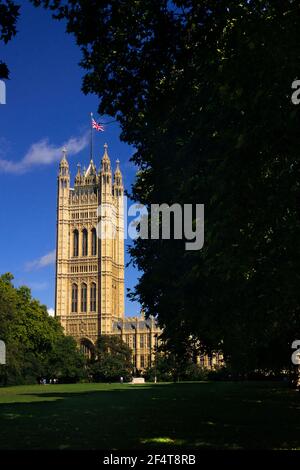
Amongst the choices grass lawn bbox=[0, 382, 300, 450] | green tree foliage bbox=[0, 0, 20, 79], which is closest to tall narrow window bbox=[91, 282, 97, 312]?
grass lawn bbox=[0, 382, 300, 450]

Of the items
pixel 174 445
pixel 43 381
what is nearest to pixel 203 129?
pixel 174 445

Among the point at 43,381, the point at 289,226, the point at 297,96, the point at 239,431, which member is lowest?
the point at 43,381

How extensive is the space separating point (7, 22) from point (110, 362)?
10844cm

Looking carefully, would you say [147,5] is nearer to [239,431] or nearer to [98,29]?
[98,29]

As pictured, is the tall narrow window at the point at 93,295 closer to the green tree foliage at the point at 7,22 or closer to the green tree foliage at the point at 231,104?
the green tree foliage at the point at 231,104

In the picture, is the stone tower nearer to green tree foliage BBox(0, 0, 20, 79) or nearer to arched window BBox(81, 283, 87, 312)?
arched window BBox(81, 283, 87, 312)

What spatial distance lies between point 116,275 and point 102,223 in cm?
1500

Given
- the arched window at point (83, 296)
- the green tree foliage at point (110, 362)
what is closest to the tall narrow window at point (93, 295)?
the arched window at point (83, 296)

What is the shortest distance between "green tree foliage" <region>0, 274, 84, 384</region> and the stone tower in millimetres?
42176

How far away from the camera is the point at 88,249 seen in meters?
154

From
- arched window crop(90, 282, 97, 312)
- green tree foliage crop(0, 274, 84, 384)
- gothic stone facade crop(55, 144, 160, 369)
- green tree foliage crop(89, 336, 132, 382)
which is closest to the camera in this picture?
green tree foliage crop(0, 274, 84, 384)

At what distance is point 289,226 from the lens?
1096cm

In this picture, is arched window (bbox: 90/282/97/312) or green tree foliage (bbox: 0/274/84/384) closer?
green tree foliage (bbox: 0/274/84/384)

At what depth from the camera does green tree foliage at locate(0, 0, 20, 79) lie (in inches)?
387
